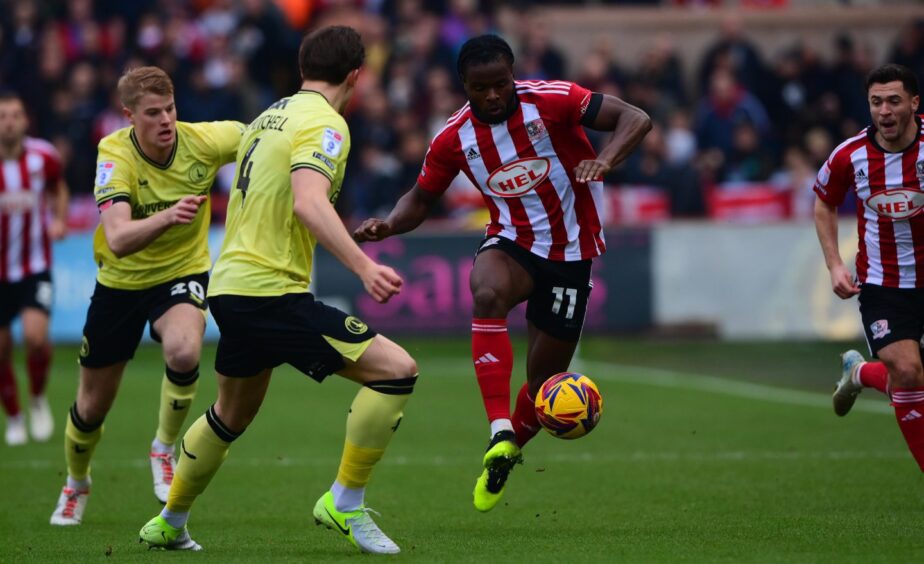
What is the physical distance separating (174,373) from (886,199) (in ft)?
13.7

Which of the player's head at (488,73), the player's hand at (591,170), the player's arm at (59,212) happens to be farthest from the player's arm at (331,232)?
→ the player's arm at (59,212)

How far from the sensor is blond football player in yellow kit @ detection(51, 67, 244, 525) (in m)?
8.09

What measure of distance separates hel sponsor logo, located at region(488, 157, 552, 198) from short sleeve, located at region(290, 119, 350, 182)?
1.69 meters

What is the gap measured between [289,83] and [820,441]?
39.5ft

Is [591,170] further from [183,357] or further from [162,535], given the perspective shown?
[162,535]

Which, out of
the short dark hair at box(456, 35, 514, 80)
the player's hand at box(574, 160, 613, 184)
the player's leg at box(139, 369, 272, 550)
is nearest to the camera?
the player's leg at box(139, 369, 272, 550)

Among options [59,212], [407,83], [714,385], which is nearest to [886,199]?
[59,212]

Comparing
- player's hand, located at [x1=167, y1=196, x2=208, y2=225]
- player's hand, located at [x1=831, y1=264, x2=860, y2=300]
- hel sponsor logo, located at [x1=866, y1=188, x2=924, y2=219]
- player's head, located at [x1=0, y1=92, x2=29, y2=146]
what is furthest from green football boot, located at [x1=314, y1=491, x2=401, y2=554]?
player's head, located at [x1=0, y1=92, x2=29, y2=146]

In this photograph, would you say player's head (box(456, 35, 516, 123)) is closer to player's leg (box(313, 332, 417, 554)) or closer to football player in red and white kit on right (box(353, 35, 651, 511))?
football player in red and white kit on right (box(353, 35, 651, 511))

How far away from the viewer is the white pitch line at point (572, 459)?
34.6ft

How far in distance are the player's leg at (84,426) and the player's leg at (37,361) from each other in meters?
3.68

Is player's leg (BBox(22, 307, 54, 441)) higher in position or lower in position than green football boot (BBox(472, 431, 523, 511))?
lower

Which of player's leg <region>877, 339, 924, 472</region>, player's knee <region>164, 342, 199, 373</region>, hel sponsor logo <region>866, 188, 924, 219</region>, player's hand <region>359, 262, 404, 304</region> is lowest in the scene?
player's leg <region>877, 339, 924, 472</region>

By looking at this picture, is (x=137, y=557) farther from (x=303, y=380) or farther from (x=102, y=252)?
(x=303, y=380)
